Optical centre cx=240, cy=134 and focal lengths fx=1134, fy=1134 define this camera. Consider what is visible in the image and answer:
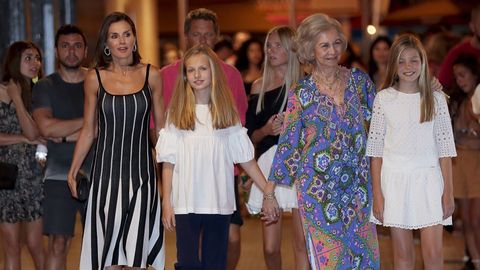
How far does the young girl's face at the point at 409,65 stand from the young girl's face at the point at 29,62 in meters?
2.75

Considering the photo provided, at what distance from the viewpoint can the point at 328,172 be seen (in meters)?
6.64

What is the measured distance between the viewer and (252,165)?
269 inches

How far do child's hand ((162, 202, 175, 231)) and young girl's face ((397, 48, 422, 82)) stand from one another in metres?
1.63

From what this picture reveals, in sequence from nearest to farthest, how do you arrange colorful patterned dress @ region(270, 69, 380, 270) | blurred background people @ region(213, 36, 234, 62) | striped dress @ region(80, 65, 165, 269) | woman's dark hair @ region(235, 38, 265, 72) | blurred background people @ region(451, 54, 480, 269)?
colorful patterned dress @ region(270, 69, 380, 270) → striped dress @ region(80, 65, 165, 269) → blurred background people @ region(451, 54, 480, 269) → woman's dark hair @ region(235, 38, 265, 72) → blurred background people @ region(213, 36, 234, 62)

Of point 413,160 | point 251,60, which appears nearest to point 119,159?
point 413,160

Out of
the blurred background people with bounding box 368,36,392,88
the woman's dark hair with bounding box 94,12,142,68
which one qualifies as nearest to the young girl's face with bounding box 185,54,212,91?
the woman's dark hair with bounding box 94,12,142,68

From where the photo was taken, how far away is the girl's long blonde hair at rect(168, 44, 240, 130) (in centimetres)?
668

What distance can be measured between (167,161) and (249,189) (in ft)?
4.07

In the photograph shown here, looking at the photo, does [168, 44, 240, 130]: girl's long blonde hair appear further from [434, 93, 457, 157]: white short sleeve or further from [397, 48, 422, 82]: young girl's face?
[434, 93, 457, 157]: white short sleeve

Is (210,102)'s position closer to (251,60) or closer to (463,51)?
(463,51)

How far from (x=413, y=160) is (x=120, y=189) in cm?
178

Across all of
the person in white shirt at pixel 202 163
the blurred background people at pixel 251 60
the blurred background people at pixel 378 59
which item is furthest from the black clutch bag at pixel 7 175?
the blurred background people at pixel 251 60

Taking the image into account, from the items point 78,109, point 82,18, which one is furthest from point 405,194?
point 82,18

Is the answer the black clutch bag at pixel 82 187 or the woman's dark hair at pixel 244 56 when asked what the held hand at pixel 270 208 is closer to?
the black clutch bag at pixel 82 187
